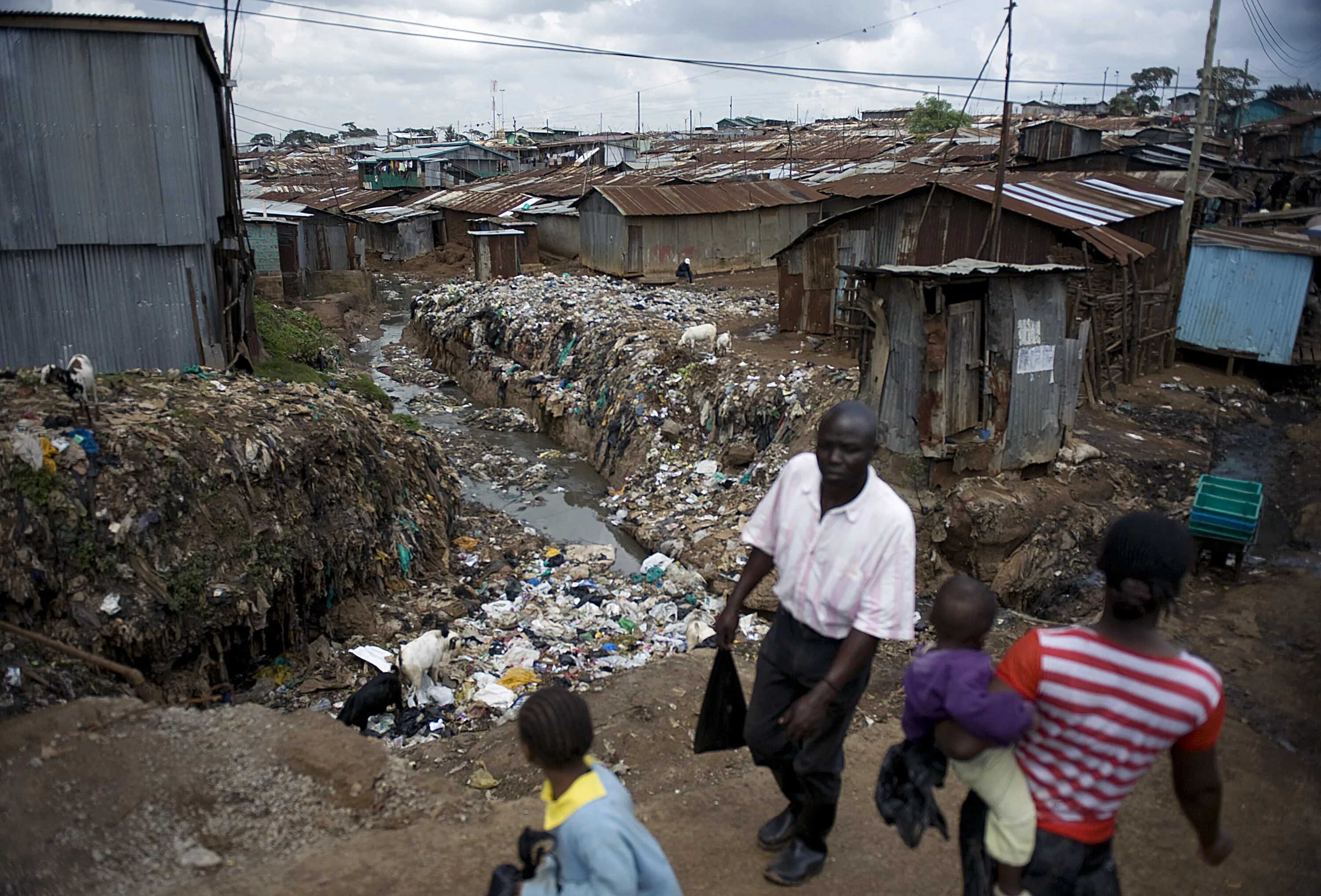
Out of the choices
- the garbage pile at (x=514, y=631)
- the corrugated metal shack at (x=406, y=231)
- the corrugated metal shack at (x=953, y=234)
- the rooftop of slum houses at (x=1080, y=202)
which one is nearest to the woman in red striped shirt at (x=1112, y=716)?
the garbage pile at (x=514, y=631)

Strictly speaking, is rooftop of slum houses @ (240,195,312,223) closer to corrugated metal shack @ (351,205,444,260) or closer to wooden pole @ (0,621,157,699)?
corrugated metal shack @ (351,205,444,260)

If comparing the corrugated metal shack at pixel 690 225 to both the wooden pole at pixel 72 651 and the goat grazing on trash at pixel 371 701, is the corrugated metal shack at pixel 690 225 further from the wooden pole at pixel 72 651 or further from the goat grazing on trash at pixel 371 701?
the wooden pole at pixel 72 651

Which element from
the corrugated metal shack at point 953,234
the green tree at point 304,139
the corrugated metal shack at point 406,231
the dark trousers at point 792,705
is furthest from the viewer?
the green tree at point 304,139

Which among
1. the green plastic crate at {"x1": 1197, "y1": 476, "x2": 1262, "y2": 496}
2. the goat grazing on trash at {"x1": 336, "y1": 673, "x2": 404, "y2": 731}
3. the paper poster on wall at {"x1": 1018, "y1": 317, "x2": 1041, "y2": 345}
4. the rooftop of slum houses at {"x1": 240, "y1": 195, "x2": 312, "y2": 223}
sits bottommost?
the goat grazing on trash at {"x1": 336, "y1": 673, "x2": 404, "y2": 731}

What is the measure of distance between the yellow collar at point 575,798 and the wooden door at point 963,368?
5.77m

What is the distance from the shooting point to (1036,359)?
23.6ft

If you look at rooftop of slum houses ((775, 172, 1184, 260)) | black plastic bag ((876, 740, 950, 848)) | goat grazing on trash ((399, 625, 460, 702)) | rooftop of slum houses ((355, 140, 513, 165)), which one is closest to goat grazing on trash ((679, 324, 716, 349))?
rooftop of slum houses ((775, 172, 1184, 260))

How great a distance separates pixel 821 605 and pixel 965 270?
490 cm

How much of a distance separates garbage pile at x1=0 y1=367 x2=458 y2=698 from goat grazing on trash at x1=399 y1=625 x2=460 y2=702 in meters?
0.96

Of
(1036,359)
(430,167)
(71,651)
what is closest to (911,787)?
(71,651)

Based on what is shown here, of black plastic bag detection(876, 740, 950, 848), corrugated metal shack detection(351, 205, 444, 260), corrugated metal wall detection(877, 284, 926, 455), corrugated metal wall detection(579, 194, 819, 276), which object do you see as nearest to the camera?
black plastic bag detection(876, 740, 950, 848)

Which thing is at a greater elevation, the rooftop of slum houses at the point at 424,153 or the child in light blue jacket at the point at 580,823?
the rooftop of slum houses at the point at 424,153

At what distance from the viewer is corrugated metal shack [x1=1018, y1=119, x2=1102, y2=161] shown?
2289 cm

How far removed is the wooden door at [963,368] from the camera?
6836mm
